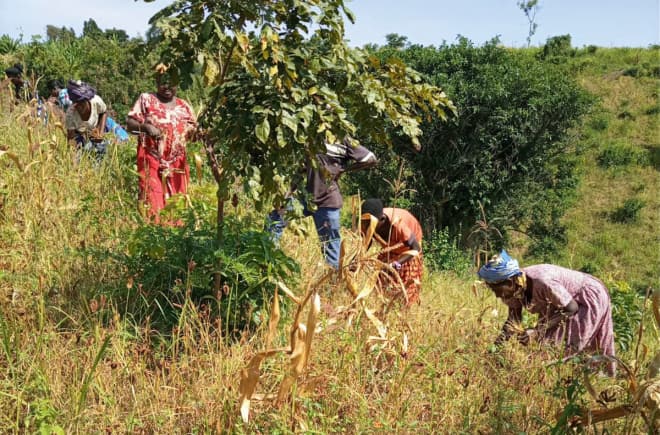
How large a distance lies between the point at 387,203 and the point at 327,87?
6097mm

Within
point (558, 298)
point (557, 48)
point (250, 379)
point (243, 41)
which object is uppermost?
point (557, 48)

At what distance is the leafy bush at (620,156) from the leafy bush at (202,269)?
1510 cm

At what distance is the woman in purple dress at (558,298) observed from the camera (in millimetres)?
3642

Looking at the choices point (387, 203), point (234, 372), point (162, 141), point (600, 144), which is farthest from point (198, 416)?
point (600, 144)

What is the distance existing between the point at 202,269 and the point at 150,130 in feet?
6.72

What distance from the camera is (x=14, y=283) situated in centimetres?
321

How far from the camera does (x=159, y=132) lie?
15.3ft

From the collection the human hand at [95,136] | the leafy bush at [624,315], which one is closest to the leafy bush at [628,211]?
the leafy bush at [624,315]

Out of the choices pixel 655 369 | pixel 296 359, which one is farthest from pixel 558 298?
pixel 296 359

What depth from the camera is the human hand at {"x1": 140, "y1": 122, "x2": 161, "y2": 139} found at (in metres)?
4.62

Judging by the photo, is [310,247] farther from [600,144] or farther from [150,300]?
[600,144]

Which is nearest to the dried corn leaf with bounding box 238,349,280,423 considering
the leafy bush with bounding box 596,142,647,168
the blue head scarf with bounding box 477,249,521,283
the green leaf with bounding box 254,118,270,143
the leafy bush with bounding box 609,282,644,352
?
the green leaf with bounding box 254,118,270,143

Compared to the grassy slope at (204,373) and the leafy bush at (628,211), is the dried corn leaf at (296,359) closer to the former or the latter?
the grassy slope at (204,373)

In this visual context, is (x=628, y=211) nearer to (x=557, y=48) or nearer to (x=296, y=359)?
(x=557, y=48)
